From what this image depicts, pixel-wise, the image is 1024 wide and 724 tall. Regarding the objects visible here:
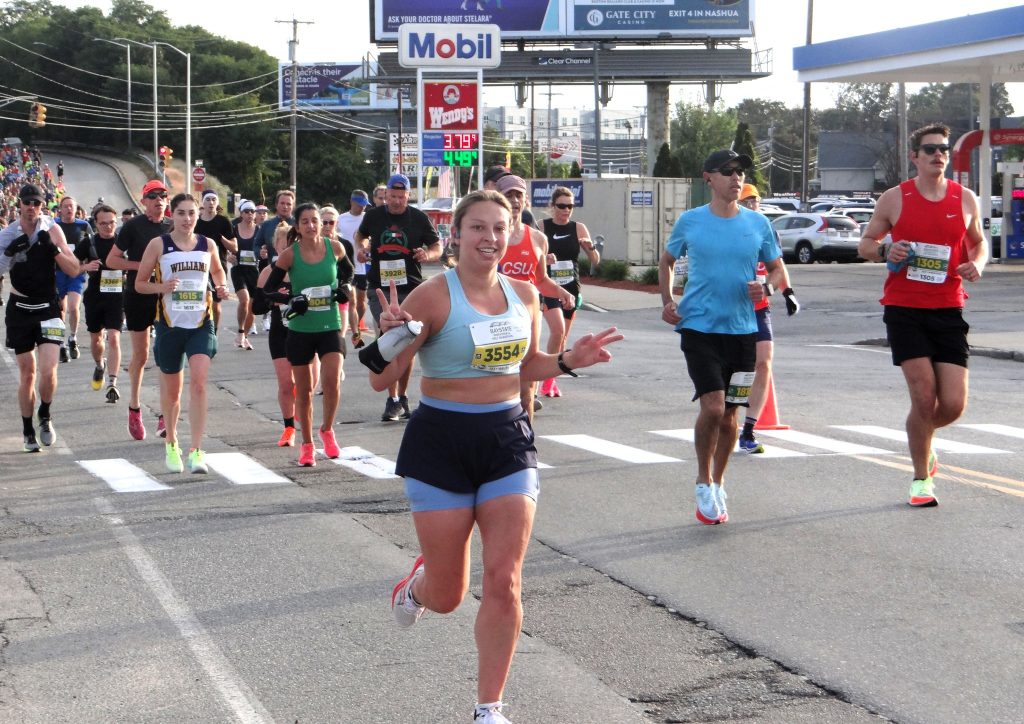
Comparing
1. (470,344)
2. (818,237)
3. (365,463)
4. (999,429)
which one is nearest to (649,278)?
(818,237)

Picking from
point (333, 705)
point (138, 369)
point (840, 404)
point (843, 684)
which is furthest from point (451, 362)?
point (840, 404)

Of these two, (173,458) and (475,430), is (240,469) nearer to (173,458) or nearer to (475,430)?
(173,458)

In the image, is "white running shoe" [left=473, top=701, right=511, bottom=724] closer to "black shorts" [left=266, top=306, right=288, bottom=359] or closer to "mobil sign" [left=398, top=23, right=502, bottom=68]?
"black shorts" [left=266, top=306, right=288, bottom=359]

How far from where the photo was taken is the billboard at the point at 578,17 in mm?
68625

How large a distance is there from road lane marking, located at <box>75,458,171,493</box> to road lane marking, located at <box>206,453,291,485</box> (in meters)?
0.52

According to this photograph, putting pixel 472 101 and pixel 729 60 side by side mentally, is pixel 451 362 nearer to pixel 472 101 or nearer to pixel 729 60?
pixel 472 101

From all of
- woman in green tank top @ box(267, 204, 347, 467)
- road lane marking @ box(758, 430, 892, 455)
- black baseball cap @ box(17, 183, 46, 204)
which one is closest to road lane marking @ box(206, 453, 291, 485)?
woman in green tank top @ box(267, 204, 347, 467)

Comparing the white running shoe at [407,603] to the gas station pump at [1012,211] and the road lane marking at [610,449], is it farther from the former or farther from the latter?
the gas station pump at [1012,211]

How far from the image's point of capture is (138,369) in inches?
495

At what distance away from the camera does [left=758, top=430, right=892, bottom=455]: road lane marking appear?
1106 centimetres

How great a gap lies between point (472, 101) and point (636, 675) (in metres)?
29.5

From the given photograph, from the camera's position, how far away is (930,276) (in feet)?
27.7

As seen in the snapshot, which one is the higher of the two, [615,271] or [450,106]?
[450,106]

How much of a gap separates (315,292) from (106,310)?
518 centimetres
